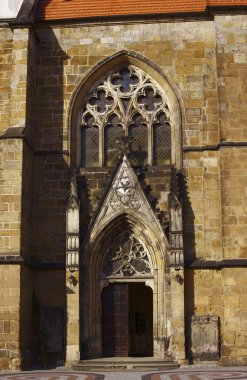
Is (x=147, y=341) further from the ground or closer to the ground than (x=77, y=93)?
closer to the ground

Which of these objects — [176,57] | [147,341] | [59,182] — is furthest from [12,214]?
[147,341]

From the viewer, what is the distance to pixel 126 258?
18.3m

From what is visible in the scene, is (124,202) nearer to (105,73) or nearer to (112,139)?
(112,139)

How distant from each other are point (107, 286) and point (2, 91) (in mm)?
5901

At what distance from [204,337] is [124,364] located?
6.79 ft

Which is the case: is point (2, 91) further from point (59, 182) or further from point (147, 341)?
point (147, 341)

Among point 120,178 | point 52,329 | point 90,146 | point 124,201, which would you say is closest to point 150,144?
point 120,178

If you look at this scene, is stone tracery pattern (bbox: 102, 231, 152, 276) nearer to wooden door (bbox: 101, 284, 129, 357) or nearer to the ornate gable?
wooden door (bbox: 101, 284, 129, 357)

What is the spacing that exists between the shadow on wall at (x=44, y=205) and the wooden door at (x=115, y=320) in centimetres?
110

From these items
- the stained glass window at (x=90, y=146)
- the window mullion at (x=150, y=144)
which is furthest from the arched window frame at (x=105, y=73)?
the window mullion at (x=150, y=144)

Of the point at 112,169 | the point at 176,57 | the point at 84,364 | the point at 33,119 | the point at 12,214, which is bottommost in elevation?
the point at 84,364

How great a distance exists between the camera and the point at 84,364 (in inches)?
671

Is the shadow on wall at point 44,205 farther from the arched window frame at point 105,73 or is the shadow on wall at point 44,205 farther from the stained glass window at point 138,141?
the stained glass window at point 138,141

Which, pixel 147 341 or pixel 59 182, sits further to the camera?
pixel 147 341
